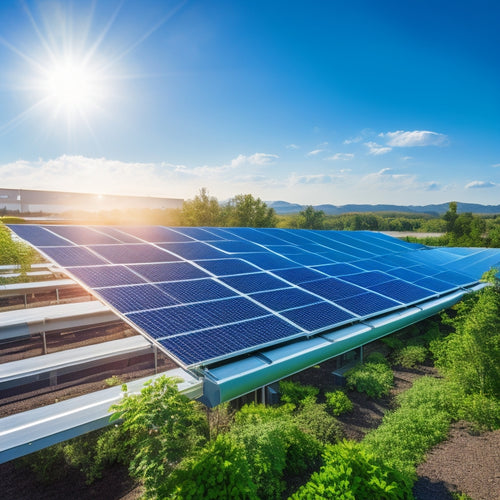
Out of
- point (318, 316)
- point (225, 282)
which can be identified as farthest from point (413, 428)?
point (225, 282)

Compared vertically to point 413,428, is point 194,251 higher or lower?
higher

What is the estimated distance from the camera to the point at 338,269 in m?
18.8

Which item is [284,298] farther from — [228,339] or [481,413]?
[481,413]

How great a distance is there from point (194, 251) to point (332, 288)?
755 centimetres

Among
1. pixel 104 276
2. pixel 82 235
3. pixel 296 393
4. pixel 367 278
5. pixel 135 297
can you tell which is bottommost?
pixel 296 393

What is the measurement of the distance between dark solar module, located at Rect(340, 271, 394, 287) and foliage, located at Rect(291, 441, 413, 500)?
10.3 meters

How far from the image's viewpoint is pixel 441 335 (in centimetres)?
1656

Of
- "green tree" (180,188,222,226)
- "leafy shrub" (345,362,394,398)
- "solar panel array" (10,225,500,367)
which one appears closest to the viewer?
"solar panel array" (10,225,500,367)

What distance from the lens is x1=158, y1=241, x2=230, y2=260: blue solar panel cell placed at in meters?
16.4

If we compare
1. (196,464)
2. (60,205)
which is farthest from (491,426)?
(60,205)

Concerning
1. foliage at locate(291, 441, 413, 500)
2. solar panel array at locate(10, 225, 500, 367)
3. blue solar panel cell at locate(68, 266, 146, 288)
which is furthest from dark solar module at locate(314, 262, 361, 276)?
foliage at locate(291, 441, 413, 500)

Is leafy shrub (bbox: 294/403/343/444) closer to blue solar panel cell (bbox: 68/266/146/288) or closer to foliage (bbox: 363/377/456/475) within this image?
foliage (bbox: 363/377/456/475)

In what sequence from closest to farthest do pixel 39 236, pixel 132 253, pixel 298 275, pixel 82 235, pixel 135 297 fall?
pixel 135 297
pixel 39 236
pixel 132 253
pixel 298 275
pixel 82 235

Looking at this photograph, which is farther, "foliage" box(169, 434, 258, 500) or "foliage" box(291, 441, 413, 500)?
"foliage" box(291, 441, 413, 500)
